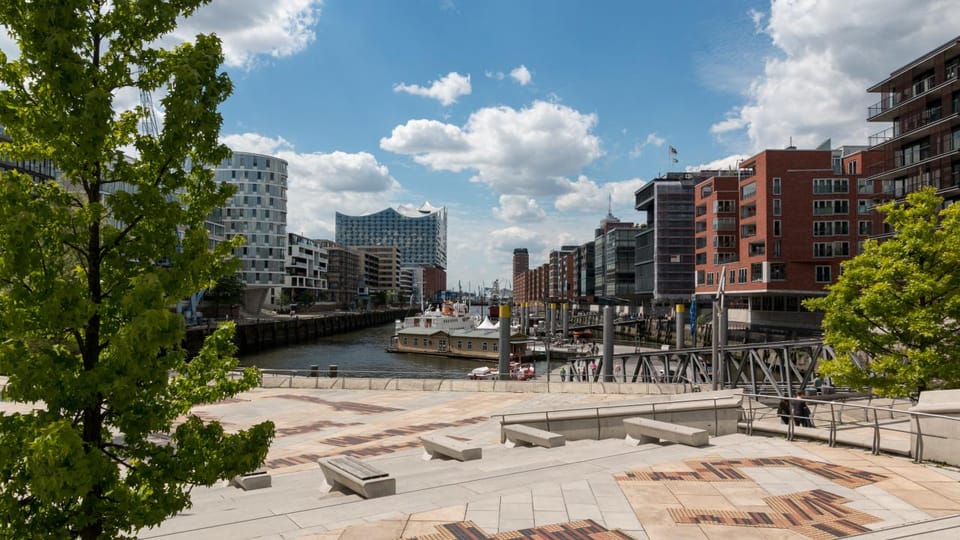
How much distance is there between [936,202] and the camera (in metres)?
21.0

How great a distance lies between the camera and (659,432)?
52.7 ft

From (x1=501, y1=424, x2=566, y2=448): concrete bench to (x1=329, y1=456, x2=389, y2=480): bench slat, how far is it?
580 cm

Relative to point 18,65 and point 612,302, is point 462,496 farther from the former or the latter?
point 612,302

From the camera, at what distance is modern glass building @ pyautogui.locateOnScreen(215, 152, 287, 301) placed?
5226 inches

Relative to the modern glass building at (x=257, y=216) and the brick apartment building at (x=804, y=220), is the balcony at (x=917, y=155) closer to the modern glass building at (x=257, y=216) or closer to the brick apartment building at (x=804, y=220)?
the brick apartment building at (x=804, y=220)

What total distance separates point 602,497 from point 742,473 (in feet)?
11.5

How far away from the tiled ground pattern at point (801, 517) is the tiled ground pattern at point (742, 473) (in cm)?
144

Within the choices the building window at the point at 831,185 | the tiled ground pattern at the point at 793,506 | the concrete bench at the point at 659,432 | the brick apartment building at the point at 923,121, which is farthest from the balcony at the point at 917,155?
the tiled ground pattern at the point at 793,506

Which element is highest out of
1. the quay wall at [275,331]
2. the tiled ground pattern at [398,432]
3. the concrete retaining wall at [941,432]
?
the concrete retaining wall at [941,432]

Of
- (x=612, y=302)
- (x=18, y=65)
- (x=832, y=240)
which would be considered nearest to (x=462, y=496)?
(x=18, y=65)

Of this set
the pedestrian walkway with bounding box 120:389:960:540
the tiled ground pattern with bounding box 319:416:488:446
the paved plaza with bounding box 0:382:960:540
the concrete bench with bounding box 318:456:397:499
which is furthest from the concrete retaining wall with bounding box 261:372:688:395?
the concrete bench with bounding box 318:456:397:499

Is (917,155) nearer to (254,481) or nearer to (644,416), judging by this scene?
(644,416)

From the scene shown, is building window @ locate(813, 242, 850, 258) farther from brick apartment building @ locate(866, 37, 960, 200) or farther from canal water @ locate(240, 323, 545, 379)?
canal water @ locate(240, 323, 545, 379)

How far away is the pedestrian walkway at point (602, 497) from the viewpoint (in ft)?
31.0
